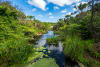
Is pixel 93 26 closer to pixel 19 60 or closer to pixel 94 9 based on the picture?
pixel 94 9

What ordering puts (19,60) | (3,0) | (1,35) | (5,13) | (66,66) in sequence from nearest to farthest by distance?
(19,60), (66,66), (1,35), (5,13), (3,0)

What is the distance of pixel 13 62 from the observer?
3.53m

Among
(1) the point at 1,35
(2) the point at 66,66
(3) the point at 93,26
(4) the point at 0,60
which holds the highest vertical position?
(3) the point at 93,26

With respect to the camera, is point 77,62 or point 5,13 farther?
point 5,13

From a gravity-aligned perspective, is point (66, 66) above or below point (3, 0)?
below

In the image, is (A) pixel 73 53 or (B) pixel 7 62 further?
(A) pixel 73 53

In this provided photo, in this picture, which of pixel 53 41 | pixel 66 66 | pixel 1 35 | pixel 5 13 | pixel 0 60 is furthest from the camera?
pixel 53 41

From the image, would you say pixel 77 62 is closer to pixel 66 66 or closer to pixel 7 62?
pixel 66 66

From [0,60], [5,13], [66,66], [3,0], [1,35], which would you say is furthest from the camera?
[3,0]

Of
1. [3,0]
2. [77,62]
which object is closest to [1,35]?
[77,62]

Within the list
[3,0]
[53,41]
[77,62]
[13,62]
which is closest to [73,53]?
[77,62]

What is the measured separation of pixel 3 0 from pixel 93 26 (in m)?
19.6

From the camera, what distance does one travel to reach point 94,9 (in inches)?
255

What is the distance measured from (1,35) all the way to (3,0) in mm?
14547
